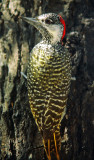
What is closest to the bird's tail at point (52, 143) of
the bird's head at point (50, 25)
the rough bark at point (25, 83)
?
the rough bark at point (25, 83)

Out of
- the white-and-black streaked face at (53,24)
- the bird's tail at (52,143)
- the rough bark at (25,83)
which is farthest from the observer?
the rough bark at (25,83)

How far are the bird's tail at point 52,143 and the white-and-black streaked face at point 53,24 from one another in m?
1.16

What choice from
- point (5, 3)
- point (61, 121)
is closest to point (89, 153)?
point (61, 121)

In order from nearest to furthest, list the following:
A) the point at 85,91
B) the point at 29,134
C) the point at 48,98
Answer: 1. the point at 48,98
2. the point at 29,134
3. the point at 85,91

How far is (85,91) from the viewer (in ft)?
10.2

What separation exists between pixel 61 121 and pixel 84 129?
1.47ft

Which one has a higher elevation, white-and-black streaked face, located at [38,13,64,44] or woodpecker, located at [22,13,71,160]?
white-and-black streaked face, located at [38,13,64,44]

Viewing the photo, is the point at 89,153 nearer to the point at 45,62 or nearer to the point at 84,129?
the point at 84,129

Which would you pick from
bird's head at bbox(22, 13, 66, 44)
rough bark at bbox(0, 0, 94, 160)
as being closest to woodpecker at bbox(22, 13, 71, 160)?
bird's head at bbox(22, 13, 66, 44)

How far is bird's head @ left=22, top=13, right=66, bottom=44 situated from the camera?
254 centimetres

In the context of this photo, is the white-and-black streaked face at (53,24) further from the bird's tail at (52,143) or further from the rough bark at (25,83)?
the bird's tail at (52,143)

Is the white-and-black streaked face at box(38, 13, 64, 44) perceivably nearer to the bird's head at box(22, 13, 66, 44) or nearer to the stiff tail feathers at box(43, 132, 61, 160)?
the bird's head at box(22, 13, 66, 44)

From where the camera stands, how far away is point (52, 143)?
105 inches

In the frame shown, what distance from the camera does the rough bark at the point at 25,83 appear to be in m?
2.87
